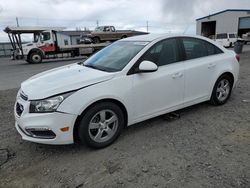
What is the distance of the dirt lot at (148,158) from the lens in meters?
2.72

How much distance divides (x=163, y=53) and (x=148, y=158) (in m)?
1.84

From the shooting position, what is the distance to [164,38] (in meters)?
4.08

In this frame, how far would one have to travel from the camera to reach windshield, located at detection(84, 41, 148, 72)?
372 cm

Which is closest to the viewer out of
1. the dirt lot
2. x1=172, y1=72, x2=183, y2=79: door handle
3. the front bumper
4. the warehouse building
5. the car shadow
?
the dirt lot

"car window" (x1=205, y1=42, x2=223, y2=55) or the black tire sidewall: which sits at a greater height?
the black tire sidewall

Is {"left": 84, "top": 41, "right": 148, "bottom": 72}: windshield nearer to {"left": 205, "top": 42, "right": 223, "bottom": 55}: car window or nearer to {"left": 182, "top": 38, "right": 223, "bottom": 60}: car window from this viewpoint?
{"left": 182, "top": 38, "right": 223, "bottom": 60}: car window

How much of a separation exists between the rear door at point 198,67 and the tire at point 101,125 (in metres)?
1.51

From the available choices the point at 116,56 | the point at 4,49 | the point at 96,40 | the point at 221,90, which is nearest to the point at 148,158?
the point at 116,56

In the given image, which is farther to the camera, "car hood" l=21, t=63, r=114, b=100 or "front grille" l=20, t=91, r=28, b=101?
"front grille" l=20, t=91, r=28, b=101

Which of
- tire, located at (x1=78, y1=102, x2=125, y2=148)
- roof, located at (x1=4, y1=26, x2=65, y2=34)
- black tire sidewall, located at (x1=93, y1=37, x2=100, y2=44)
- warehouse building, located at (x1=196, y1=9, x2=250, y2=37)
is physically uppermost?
warehouse building, located at (x1=196, y1=9, x2=250, y2=37)

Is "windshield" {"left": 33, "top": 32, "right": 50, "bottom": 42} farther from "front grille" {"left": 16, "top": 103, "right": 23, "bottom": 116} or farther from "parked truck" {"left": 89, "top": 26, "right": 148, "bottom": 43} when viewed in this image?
"front grille" {"left": 16, "top": 103, "right": 23, "bottom": 116}

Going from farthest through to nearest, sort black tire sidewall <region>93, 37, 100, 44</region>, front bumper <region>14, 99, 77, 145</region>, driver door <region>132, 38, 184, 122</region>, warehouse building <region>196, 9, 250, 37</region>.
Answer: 1. warehouse building <region>196, 9, 250, 37</region>
2. black tire sidewall <region>93, 37, 100, 44</region>
3. driver door <region>132, 38, 184, 122</region>
4. front bumper <region>14, 99, 77, 145</region>

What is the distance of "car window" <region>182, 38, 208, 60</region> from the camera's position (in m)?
4.30

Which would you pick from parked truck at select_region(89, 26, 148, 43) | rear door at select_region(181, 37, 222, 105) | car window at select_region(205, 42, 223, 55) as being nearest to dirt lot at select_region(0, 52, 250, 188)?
rear door at select_region(181, 37, 222, 105)
